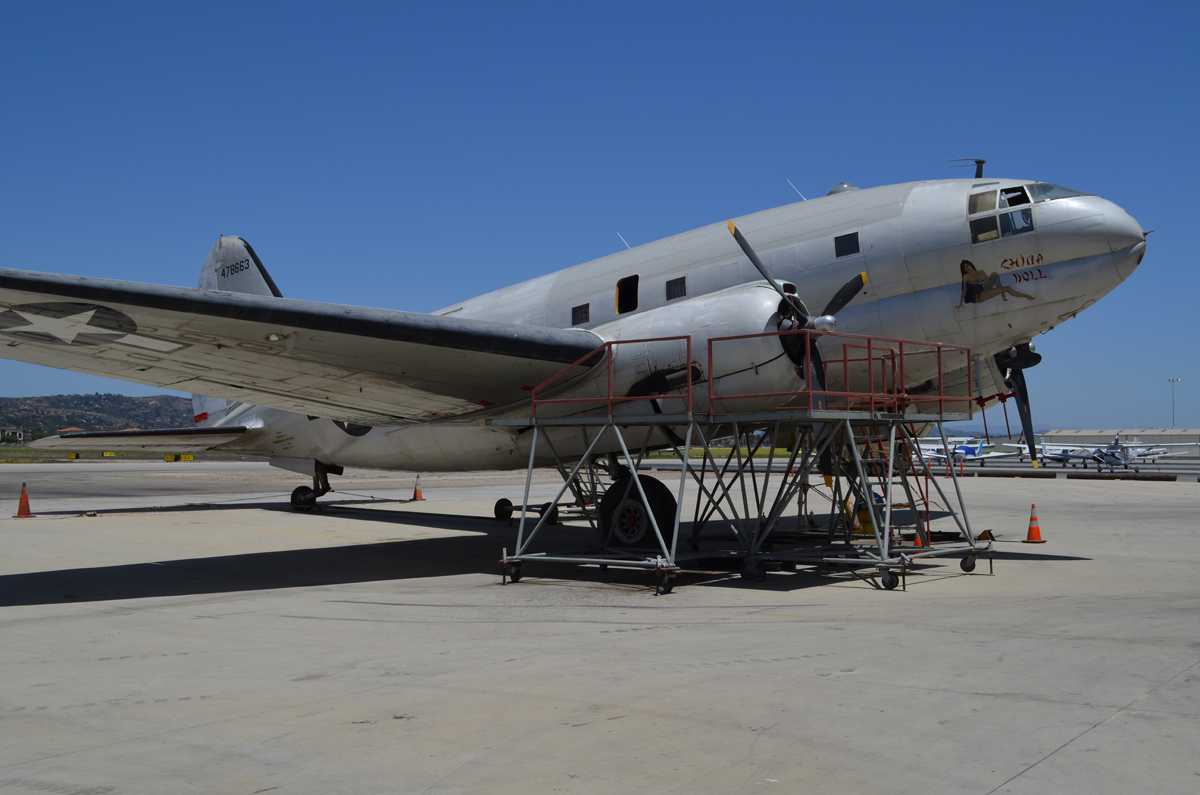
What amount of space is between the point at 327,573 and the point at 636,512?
4.74m

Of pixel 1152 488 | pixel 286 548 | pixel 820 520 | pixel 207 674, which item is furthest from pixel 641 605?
pixel 1152 488

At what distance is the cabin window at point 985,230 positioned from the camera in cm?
1242

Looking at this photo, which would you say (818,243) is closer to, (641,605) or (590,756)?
(641,605)

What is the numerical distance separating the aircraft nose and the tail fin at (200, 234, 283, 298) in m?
17.3

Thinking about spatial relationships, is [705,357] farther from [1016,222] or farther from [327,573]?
[327,573]

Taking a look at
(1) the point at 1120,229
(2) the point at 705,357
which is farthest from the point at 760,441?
(1) the point at 1120,229

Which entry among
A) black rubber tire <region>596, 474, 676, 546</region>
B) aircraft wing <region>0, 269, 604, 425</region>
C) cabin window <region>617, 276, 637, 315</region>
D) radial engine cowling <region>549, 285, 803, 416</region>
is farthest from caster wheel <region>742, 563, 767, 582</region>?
cabin window <region>617, 276, 637, 315</region>

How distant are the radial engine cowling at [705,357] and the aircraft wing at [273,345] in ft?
2.75

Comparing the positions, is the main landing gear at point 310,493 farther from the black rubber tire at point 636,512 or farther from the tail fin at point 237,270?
the black rubber tire at point 636,512

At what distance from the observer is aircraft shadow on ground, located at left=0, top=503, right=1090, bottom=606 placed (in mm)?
11500

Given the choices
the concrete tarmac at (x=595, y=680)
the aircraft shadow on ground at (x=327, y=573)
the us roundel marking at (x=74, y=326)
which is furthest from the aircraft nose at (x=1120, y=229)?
the us roundel marking at (x=74, y=326)

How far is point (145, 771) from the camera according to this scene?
453cm

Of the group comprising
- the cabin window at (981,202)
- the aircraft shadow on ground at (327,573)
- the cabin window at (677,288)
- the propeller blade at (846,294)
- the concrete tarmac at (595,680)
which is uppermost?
the cabin window at (981,202)

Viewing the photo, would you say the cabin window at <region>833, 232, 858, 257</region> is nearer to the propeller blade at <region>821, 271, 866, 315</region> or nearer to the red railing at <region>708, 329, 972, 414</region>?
the propeller blade at <region>821, 271, 866, 315</region>
